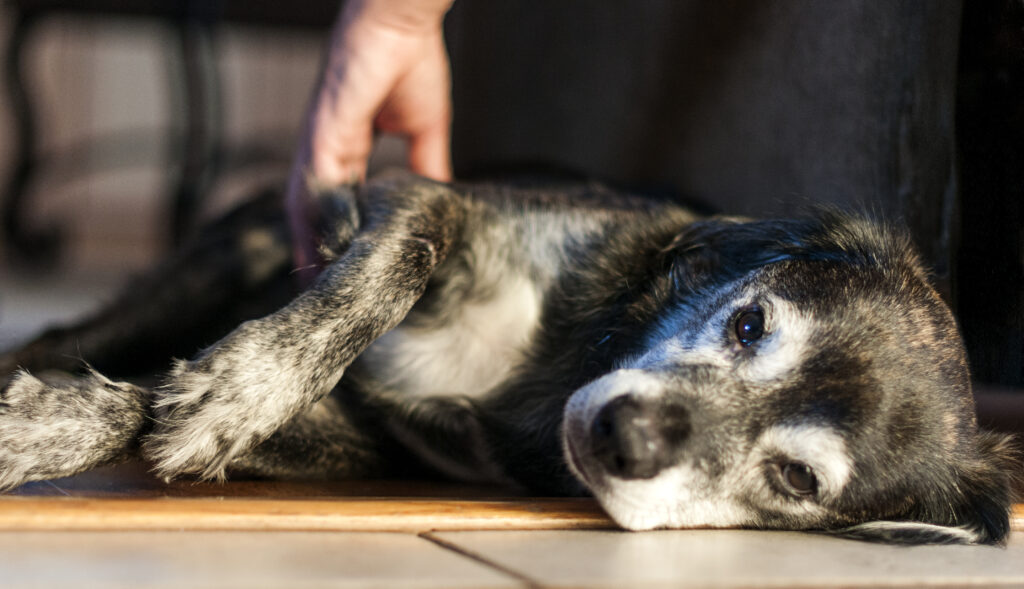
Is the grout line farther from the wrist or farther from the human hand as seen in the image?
the wrist

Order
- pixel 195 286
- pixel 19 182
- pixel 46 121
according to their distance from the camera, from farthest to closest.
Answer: pixel 46 121
pixel 19 182
pixel 195 286

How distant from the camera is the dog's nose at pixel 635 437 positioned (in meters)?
1.30

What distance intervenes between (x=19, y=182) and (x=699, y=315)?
3.27 metres

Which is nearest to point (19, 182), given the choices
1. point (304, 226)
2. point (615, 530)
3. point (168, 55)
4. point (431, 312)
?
point (168, 55)

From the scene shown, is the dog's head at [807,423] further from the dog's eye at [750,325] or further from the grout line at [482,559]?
the grout line at [482,559]

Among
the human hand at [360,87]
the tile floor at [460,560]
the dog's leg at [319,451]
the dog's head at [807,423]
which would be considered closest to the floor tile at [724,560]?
the tile floor at [460,560]

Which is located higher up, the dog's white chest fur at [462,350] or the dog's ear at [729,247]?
the dog's ear at [729,247]

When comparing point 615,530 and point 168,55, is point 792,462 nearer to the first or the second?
point 615,530

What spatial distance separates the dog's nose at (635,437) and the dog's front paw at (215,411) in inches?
19.8

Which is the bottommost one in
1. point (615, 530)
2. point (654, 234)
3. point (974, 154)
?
point (615, 530)

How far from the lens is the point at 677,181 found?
272cm

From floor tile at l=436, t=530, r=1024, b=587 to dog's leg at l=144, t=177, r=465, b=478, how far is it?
1.44 ft

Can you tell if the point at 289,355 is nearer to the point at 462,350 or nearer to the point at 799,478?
the point at 462,350

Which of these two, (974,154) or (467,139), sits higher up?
(974,154)
